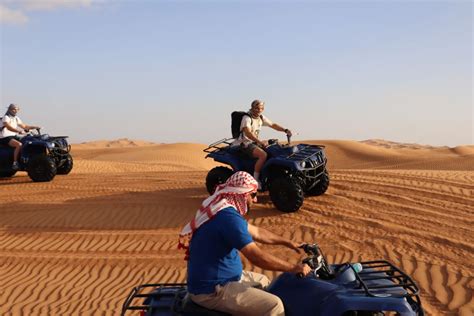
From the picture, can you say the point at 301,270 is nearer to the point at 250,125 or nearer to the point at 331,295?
the point at 331,295

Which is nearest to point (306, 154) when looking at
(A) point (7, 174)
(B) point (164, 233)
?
(B) point (164, 233)

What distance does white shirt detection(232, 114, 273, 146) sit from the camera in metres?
10.3

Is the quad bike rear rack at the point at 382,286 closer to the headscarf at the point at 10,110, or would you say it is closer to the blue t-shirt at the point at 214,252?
the blue t-shirt at the point at 214,252

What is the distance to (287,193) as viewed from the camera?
992 centimetres

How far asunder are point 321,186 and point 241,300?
26.1ft

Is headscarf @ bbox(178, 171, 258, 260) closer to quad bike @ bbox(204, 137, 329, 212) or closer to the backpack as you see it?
quad bike @ bbox(204, 137, 329, 212)

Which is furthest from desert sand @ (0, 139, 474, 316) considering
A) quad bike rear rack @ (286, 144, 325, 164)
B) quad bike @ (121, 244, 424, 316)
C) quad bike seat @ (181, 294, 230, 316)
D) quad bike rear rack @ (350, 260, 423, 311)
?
quad bike seat @ (181, 294, 230, 316)

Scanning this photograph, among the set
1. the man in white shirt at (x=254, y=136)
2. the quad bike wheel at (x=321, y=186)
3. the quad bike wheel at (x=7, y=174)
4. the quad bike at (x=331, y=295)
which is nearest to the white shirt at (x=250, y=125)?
the man in white shirt at (x=254, y=136)

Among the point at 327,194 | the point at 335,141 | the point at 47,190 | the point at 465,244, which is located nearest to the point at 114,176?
the point at 47,190

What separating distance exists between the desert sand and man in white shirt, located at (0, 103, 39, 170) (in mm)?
1041

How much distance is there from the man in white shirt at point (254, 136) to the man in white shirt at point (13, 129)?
693 cm

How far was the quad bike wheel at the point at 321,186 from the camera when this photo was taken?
36.9ft

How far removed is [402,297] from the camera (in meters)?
3.45

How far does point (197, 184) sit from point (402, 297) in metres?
10.9
